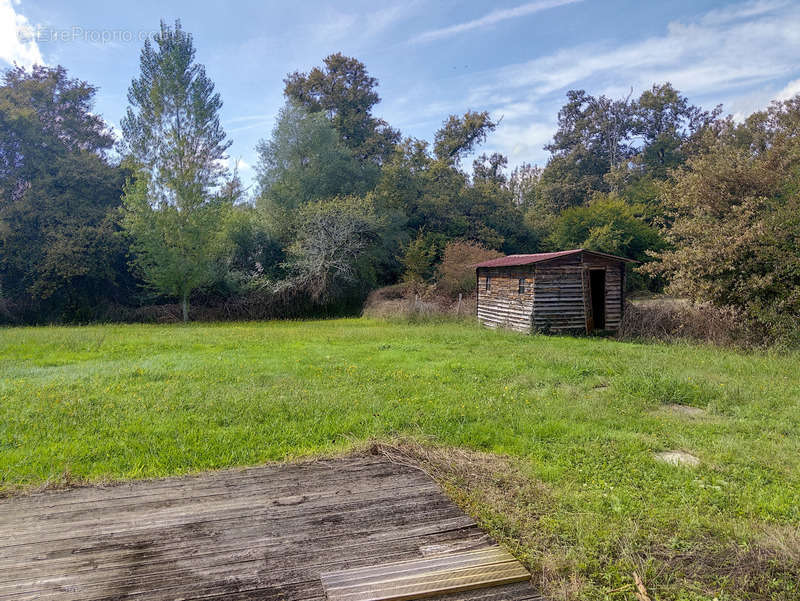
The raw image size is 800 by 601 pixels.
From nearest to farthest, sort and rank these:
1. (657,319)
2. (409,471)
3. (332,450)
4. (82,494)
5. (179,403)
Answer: (82,494)
(409,471)
(332,450)
(179,403)
(657,319)

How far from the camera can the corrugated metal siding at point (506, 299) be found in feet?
42.7

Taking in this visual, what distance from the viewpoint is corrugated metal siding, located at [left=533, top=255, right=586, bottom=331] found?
12.8 metres

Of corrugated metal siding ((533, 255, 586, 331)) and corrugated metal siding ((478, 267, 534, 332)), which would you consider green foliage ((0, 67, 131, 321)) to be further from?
corrugated metal siding ((533, 255, 586, 331))

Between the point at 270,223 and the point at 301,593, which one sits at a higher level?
the point at 270,223

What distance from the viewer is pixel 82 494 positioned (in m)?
3.27

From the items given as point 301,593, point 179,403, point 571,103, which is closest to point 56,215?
point 179,403

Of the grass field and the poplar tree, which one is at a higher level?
the poplar tree

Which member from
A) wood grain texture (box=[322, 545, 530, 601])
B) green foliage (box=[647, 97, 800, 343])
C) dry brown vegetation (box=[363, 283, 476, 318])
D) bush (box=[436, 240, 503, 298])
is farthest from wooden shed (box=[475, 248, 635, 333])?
wood grain texture (box=[322, 545, 530, 601])

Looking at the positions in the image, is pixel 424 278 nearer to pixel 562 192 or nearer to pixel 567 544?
pixel 562 192

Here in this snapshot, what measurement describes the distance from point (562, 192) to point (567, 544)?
33.6m

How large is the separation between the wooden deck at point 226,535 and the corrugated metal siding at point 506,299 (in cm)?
1009

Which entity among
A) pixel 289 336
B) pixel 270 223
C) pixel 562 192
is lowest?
pixel 289 336

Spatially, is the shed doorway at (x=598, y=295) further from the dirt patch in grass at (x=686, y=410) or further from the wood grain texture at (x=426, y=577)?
the wood grain texture at (x=426, y=577)

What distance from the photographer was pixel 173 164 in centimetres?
1886
